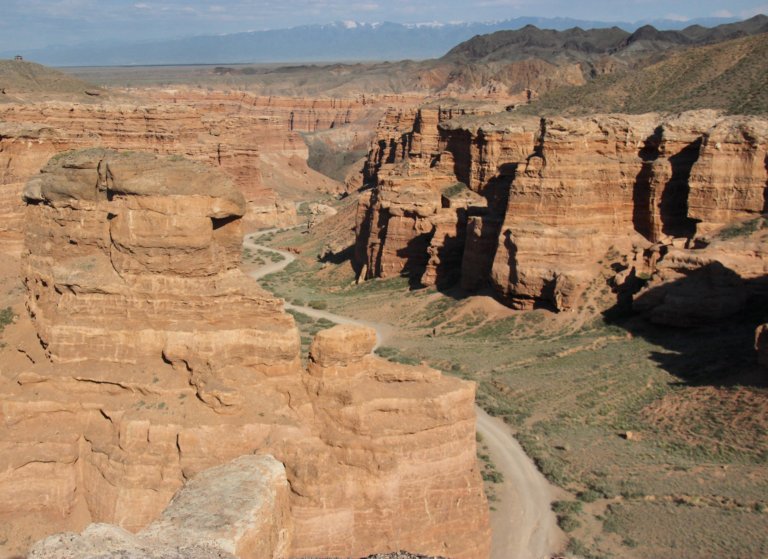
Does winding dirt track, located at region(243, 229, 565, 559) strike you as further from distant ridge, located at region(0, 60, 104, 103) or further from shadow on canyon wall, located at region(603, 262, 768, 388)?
distant ridge, located at region(0, 60, 104, 103)

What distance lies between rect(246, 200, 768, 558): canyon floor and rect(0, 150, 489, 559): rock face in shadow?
18.9 feet

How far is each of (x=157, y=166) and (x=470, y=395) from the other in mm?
7883

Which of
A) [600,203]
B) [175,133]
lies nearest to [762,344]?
[600,203]

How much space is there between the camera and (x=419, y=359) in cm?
3319

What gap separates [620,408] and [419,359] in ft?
31.4

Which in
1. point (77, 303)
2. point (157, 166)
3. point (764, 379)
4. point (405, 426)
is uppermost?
point (157, 166)

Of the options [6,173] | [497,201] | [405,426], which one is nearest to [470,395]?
[405,426]

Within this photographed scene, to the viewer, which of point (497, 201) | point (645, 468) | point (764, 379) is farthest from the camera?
point (497, 201)

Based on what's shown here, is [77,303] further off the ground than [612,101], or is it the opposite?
[612,101]

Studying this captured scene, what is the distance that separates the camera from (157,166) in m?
15.9

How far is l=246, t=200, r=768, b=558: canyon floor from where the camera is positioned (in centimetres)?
1898

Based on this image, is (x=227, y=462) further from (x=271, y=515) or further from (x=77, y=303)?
(x=77, y=303)

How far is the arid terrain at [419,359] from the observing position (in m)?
14.7

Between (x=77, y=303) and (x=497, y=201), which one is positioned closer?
(x=77, y=303)
